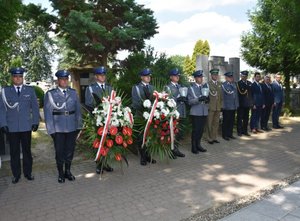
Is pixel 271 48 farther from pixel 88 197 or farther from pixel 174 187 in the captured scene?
pixel 88 197

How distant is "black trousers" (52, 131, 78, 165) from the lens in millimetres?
5910

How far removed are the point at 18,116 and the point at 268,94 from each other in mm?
7910

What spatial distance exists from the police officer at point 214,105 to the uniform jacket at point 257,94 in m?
1.76

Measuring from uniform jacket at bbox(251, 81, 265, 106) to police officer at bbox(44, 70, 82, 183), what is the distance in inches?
245

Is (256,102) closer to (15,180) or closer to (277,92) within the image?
(277,92)

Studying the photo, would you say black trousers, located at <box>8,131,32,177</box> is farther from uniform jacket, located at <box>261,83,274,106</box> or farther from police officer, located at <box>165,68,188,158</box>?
uniform jacket, located at <box>261,83,274,106</box>

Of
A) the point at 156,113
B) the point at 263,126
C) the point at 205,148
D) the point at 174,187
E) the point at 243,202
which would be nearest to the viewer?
the point at 243,202

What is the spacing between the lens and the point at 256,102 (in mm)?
10648

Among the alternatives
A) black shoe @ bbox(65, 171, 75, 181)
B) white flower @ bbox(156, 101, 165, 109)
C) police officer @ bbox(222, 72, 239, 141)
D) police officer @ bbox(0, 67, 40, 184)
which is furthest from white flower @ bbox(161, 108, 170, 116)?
police officer @ bbox(222, 72, 239, 141)

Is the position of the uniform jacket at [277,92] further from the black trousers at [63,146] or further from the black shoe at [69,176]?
the black shoe at [69,176]

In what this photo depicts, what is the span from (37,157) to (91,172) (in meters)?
1.65

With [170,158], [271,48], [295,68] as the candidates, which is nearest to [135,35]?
[170,158]

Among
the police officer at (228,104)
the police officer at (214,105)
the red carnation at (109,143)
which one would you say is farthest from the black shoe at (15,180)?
the police officer at (228,104)

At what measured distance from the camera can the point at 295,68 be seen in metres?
16.0
